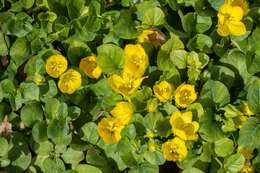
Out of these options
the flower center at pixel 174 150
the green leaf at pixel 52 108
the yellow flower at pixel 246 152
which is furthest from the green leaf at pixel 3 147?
the yellow flower at pixel 246 152

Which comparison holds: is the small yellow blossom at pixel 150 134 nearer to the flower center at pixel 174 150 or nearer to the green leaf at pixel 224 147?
the flower center at pixel 174 150

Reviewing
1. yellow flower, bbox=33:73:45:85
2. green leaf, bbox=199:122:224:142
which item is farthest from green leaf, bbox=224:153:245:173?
yellow flower, bbox=33:73:45:85

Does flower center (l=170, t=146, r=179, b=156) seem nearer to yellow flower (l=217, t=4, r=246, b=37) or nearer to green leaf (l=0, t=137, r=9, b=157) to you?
yellow flower (l=217, t=4, r=246, b=37)

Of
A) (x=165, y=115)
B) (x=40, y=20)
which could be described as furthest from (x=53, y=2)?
(x=165, y=115)

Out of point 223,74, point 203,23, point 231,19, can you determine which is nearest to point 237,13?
point 231,19

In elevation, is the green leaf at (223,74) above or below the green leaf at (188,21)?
below

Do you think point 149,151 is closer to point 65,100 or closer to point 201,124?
point 201,124
